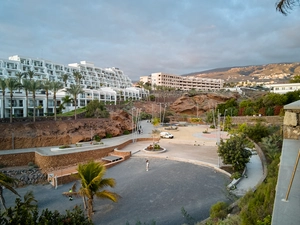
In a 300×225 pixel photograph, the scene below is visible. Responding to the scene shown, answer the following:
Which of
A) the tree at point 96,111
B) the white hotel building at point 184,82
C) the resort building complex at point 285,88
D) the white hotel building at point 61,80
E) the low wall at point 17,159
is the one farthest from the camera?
the white hotel building at point 184,82

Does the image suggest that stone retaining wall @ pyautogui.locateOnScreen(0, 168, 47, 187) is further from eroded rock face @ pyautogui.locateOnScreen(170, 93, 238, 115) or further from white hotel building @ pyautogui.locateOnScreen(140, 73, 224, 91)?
white hotel building @ pyautogui.locateOnScreen(140, 73, 224, 91)

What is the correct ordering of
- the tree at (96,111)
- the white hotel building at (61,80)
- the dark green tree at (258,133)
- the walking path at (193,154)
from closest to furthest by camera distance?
the walking path at (193,154) → the dark green tree at (258,133) → the tree at (96,111) → the white hotel building at (61,80)

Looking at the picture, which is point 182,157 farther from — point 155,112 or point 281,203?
point 155,112

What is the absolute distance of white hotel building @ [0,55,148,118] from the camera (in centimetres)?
4434

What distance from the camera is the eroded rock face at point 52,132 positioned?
27.8m

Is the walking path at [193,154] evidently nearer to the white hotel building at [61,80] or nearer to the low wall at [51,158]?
the low wall at [51,158]

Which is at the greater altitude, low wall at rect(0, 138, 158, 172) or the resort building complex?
the resort building complex

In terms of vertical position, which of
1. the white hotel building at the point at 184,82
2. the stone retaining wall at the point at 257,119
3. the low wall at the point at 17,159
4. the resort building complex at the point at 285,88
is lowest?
the low wall at the point at 17,159

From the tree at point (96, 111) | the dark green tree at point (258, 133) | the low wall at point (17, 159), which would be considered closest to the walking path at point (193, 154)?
the low wall at point (17, 159)

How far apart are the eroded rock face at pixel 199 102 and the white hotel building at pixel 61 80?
67.1 ft

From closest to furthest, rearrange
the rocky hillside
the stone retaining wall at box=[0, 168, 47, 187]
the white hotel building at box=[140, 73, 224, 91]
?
the stone retaining wall at box=[0, 168, 47, 187] < the rocky hillside < the white hotel building at box=[140, 73, 224, 91]

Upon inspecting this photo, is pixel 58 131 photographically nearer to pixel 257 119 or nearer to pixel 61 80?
pixel 257 119

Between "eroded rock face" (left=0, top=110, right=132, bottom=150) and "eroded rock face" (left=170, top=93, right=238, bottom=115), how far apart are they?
39658 millimetres

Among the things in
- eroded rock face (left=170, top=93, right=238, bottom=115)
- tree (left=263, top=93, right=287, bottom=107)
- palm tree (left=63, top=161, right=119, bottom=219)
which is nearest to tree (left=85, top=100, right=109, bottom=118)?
palm tree (left=63, top=161, right=119, bottom=219)
